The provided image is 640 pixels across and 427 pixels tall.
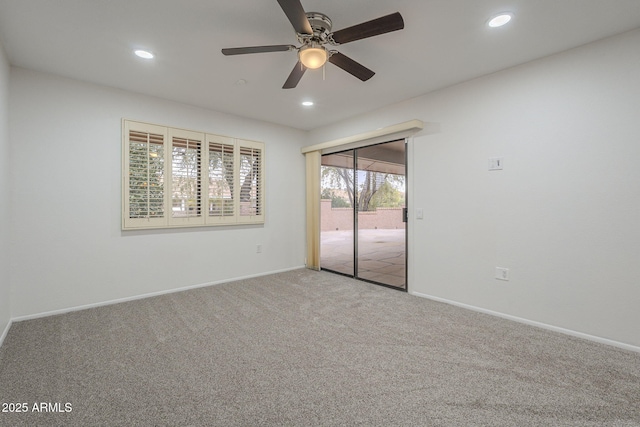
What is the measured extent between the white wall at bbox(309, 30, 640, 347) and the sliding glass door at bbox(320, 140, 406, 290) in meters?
0.51

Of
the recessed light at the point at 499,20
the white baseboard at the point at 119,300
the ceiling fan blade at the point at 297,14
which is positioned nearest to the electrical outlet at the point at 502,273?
the recessed light at the point at 499,20

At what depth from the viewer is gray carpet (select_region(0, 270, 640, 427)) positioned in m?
1.56

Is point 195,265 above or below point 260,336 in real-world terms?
above

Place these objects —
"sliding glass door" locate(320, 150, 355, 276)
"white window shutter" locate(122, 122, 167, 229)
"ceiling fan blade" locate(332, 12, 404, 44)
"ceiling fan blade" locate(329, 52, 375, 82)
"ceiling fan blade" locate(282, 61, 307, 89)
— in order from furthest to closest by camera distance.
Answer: "sliding glass door" locate(320, 150, 355, 276), "white window shutter" locate(122, 122, 167, 229), "ceiling fan blade" locate(282, 61, 307, 89), "ceiling fan blade" locate(329, 52, 375, 82), "ceiling fan blade" locate(332, 12, 404, 44)

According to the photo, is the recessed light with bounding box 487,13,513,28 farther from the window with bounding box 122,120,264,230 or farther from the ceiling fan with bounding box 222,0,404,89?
the window with bounding box 122,120,264,230

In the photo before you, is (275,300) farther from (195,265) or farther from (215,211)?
(215,211)

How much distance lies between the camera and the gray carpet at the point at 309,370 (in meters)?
1.56

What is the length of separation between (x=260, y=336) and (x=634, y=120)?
3509 mm

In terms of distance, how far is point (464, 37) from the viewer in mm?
2330

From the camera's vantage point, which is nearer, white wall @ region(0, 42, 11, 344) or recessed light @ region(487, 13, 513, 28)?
recessed light @ region(487, 13, 513, 28)

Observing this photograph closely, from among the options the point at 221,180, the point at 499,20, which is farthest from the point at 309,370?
the point at 221,180

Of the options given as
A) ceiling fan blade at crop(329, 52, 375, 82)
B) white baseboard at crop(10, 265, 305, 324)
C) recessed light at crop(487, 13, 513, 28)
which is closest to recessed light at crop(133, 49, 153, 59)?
ceiling fan blade at crop(329, 52, 375, 82)

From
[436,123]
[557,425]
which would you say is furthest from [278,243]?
[557,425]

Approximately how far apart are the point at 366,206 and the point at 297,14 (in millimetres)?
3121
